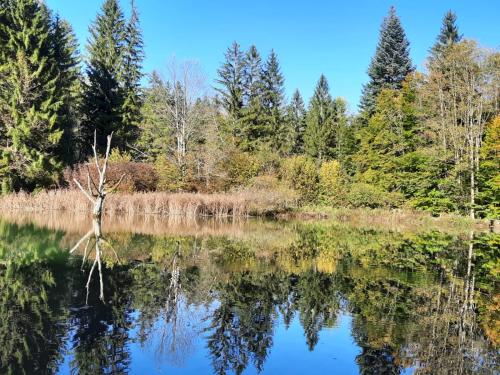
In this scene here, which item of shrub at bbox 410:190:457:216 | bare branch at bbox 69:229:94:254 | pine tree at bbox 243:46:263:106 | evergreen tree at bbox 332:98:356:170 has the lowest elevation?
bare branch at bbox 69:229:94:254

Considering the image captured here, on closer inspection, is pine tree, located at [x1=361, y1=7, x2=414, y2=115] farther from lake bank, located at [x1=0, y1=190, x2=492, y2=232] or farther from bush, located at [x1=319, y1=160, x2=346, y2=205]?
lake bank, located at [x1=0, y1=190, x2=492, y2=232]

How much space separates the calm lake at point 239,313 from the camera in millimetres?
4848

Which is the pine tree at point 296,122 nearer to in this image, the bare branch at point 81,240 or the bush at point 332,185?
the bush at point 332,185

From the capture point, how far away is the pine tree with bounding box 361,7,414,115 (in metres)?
38.8

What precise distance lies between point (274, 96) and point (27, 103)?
23837 mm

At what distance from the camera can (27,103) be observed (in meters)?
28.0

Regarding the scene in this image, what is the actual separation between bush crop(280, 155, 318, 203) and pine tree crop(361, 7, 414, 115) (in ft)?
31.5

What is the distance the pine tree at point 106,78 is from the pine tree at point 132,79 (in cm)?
53

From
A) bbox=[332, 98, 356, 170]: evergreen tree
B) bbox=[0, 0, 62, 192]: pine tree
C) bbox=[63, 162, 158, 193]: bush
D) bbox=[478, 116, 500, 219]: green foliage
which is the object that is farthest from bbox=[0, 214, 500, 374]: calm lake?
bbox=[332, 98, 356, 170]: evergreen tree

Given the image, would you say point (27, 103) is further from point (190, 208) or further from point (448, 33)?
point (448, 33)

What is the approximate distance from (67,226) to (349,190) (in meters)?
23.0

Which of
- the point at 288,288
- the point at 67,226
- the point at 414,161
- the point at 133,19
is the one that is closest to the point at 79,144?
the point at 133,19

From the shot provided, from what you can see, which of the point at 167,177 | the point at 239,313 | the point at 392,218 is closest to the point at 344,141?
the point at 392,218

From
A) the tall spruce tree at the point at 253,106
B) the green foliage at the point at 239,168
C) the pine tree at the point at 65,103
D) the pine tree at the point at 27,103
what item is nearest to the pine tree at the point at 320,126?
the tall spruce tree at the point at 253,106
